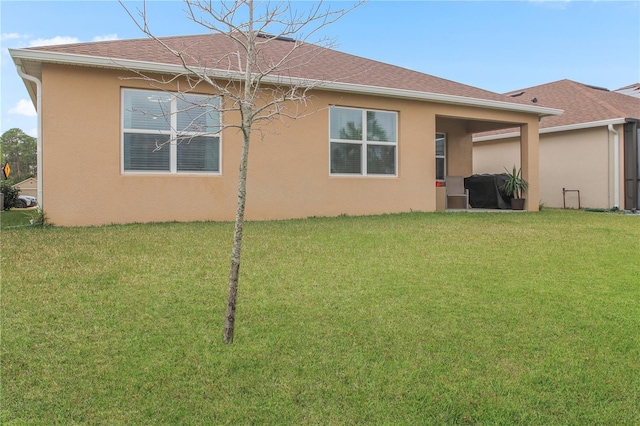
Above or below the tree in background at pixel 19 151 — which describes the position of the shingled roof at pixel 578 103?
below

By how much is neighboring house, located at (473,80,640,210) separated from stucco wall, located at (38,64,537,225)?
5.53 metres

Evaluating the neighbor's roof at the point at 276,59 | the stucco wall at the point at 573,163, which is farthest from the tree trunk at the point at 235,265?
the stucco wall at the point at 573,163

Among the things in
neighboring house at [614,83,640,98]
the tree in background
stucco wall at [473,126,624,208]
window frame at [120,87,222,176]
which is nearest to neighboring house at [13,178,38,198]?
the tree in background

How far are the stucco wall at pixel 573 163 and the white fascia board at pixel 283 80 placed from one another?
9.74 feet

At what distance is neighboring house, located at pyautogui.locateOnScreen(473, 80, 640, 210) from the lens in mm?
14219

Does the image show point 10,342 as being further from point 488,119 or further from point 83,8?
point 488,119

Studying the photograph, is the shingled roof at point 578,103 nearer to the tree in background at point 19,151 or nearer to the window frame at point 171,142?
the window frame at point 171,142

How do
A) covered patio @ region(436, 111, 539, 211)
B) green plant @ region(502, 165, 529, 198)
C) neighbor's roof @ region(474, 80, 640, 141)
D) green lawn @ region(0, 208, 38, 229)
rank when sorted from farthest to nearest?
neighbor's roof @ region(474, 80, 640, 141) < green plant @ region(502, 165, 529, 198) < covered patio @ region(436, 111, 539, 211) < green lawn @ region(0, 208, 38, 229)

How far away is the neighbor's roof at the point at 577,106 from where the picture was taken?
14.8 m

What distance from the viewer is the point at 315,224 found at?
872 cm

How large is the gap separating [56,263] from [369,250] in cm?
397

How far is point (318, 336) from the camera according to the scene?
11.5 ft

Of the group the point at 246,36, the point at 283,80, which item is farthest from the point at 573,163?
the point at 246,36

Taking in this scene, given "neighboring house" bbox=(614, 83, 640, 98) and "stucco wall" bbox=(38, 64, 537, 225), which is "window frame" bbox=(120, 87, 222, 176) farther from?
"neighboring house" bbox=(614, 83, 640, 98)
